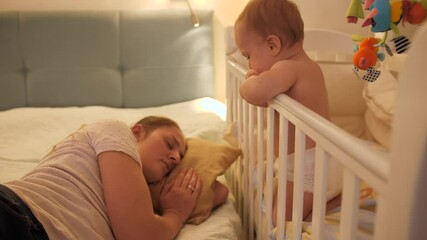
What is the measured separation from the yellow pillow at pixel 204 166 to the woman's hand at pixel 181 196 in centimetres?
3

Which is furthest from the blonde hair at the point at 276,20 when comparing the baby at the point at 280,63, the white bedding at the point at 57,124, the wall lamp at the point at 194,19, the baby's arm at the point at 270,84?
the wall lamp at the point at 194,19

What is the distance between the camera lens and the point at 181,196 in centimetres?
114

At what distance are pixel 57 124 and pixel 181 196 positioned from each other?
3.89 feet

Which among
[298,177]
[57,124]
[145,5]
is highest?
[145,5]

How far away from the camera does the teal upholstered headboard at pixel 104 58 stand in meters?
2.30

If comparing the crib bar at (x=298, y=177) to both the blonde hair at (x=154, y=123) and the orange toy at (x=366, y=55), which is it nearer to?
the orange toy at (x=366, y=55)

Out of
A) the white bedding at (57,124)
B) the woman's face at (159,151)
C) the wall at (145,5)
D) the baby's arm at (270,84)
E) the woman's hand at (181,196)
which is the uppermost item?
the wall at (145,5)

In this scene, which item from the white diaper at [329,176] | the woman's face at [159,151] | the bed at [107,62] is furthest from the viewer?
the bed at [107,62]

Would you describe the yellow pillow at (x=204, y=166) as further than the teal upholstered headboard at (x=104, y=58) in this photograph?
No

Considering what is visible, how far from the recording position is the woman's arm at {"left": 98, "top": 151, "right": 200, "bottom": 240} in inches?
34.8

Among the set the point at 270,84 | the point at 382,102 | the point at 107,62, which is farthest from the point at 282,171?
the point at 107,62

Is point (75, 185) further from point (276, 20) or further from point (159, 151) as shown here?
point (276, 20)

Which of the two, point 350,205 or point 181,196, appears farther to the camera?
point 181,196

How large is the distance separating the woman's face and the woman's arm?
0.63ft
